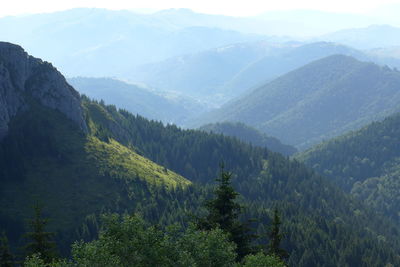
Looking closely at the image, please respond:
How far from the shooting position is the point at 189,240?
4422 centimetres

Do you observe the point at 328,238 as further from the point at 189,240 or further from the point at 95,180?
the point at 189,240

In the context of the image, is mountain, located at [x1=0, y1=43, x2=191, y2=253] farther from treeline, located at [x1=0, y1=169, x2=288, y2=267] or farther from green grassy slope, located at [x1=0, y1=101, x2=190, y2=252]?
treeline, located at [x1=0, y1=169, x2=288, y2=267]

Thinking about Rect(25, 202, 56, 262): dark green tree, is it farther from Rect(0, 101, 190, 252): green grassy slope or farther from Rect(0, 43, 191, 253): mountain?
Rect(0, 101, 190, 252): green grassy slope

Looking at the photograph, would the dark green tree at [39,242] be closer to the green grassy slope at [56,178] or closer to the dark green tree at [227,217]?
the dark green tree at [227,217]

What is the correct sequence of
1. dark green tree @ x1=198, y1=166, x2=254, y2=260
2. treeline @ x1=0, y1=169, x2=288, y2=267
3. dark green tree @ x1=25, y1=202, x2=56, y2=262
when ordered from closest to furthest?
1. treeline @ x1=0, y1=169, x2=288, y2=267
2. dark green tree @ x1=198, y1=166, x2=254, y2=260
3. dark green tree @ x1=25, y1=202, x2=56, y2=262

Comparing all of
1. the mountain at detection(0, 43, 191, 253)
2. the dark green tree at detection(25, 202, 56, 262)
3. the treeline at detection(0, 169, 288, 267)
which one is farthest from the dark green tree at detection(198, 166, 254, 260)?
the mountain at detection(0, 43, 191, 253)

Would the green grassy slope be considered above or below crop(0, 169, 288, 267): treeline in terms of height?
below

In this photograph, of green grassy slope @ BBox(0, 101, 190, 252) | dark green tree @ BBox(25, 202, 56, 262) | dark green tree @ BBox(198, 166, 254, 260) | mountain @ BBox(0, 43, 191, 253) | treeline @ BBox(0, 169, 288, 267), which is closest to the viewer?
treeline @ BBox(0, 169, 288, 267)

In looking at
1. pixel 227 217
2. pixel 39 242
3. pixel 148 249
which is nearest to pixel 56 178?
pixel 39 242

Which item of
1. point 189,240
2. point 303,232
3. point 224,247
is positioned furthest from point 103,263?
point 303,232

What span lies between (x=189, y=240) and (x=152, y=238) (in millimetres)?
3599

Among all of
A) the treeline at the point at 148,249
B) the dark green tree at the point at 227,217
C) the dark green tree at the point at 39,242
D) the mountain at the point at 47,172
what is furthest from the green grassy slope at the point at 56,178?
the treeline at the point at 148,249

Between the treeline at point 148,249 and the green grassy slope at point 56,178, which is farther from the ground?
the treeline at point 148,249

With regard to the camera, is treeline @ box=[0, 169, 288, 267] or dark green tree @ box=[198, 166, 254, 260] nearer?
treeline @ box=[0, 169, 288, 267]
